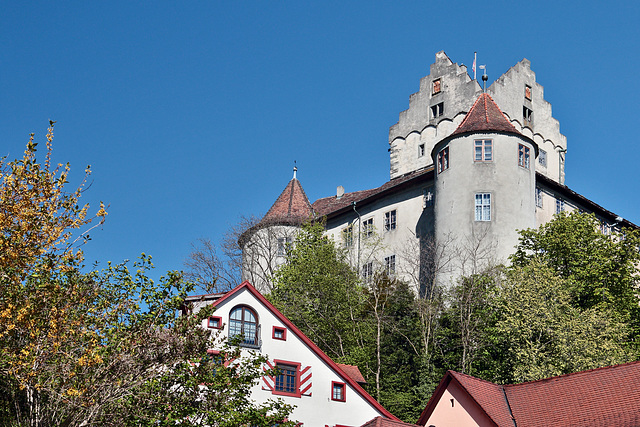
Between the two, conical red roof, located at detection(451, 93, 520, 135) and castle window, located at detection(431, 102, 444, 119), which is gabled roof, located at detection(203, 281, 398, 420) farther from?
castle window, located at detection(431, 102, 444, 119)

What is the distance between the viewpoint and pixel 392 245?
205 ft

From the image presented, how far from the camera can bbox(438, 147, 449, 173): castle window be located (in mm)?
58031

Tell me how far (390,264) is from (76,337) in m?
41.0

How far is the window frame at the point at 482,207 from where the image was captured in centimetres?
5525

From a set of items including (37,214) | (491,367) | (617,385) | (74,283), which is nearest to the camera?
(37,214)

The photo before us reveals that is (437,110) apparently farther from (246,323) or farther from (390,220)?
(246,323)

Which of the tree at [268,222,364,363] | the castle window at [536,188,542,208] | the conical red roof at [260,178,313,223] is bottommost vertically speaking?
the tree at [268,222,364,363]

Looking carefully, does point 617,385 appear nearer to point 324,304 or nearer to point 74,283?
point 74,283

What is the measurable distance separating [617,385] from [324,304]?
24.2 meters

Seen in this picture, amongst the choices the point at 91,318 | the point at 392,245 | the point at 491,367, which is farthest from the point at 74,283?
the point at 392,245

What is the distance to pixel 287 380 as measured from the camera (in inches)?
1566

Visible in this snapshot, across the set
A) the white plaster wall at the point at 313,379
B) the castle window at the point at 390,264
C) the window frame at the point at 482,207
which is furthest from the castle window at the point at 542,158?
the white plaster wall at the point at 313,379

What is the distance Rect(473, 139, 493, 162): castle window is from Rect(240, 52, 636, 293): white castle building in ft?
0.20

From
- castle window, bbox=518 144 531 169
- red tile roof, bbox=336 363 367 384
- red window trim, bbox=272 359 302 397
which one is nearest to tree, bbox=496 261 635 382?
red tile roof, bbox=336 363 367 384
